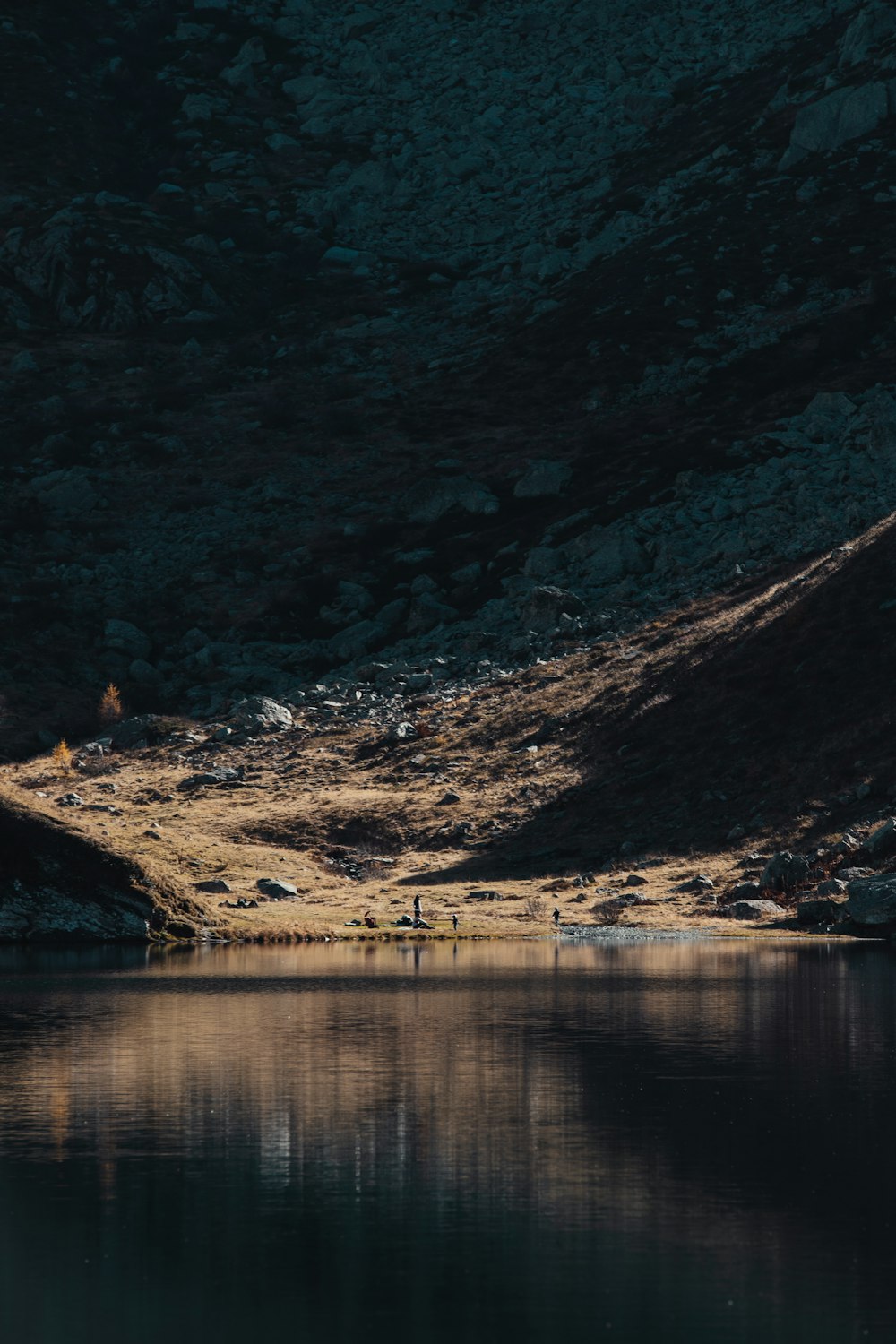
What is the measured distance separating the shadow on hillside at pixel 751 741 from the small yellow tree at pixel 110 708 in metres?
35.8

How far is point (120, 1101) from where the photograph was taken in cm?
3622

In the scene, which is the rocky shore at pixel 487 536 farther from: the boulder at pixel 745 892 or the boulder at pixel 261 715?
the boulder at pixel 261 715

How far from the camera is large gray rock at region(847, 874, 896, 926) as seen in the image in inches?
2965

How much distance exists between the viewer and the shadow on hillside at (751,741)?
94500mm

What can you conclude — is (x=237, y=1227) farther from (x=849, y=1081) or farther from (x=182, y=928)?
(x=182, y=928)

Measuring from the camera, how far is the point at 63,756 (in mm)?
118062

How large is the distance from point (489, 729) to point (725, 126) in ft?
319

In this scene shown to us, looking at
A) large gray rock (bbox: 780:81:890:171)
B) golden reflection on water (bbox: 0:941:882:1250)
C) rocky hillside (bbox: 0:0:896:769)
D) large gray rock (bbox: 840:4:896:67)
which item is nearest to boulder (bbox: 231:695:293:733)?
rocky hillside (bbox: 0:0:896:769)

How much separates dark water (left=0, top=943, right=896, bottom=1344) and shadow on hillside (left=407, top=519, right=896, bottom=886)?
130ft

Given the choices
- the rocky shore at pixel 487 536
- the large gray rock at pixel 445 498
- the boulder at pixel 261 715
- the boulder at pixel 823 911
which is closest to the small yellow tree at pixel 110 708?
the rocky shore at pixel 487 536

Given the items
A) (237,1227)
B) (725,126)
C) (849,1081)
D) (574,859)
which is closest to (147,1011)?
(849,1081)

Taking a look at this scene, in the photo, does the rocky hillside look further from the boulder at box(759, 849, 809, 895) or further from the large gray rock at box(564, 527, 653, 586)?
the boulder at box(759, 849, 809, 895)

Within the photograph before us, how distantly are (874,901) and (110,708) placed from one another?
221 ft

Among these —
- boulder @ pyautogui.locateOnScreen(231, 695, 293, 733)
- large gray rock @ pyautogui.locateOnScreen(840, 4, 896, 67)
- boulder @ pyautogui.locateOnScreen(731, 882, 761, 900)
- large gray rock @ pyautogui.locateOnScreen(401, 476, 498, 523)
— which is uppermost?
large gray rock @ pyautogui.locateOnScreen(840, 4, 896, 67)
